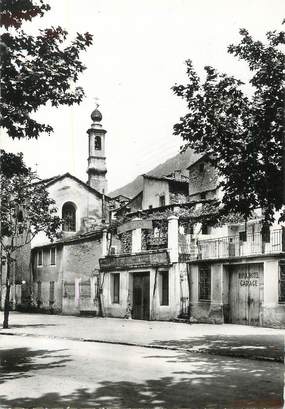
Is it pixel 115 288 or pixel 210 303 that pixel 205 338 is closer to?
pixel 210 303

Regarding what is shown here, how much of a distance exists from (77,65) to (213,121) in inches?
162

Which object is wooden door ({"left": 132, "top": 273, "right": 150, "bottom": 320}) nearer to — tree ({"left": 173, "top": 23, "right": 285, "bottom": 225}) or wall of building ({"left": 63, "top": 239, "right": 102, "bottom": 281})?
wall of building ({"left": 63, "top": 239, "right": 102, "bottom": 281})

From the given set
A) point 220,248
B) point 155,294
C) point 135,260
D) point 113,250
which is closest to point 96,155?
point 113,250

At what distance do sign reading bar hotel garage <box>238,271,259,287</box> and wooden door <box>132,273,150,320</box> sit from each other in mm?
6815

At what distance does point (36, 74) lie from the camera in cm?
916

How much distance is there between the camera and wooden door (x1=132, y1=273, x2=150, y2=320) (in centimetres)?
3012

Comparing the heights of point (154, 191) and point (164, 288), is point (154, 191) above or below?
above

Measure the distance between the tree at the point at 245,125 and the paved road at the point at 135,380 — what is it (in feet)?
12.4

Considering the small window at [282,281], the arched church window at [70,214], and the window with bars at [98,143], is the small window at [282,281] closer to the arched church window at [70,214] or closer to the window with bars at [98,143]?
the arched church window at [70,214]

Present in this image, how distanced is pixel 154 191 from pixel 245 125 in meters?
34.4

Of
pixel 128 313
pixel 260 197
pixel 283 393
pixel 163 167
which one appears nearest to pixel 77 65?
pixel 260 197

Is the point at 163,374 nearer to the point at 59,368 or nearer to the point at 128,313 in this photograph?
the point at 59,368

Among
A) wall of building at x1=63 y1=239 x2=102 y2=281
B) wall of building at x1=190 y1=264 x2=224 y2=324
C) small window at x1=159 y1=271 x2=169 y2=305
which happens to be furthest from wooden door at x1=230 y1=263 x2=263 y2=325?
wall of building at x1=63 y1=239 x2=102 y2=281

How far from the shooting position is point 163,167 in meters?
67.2
